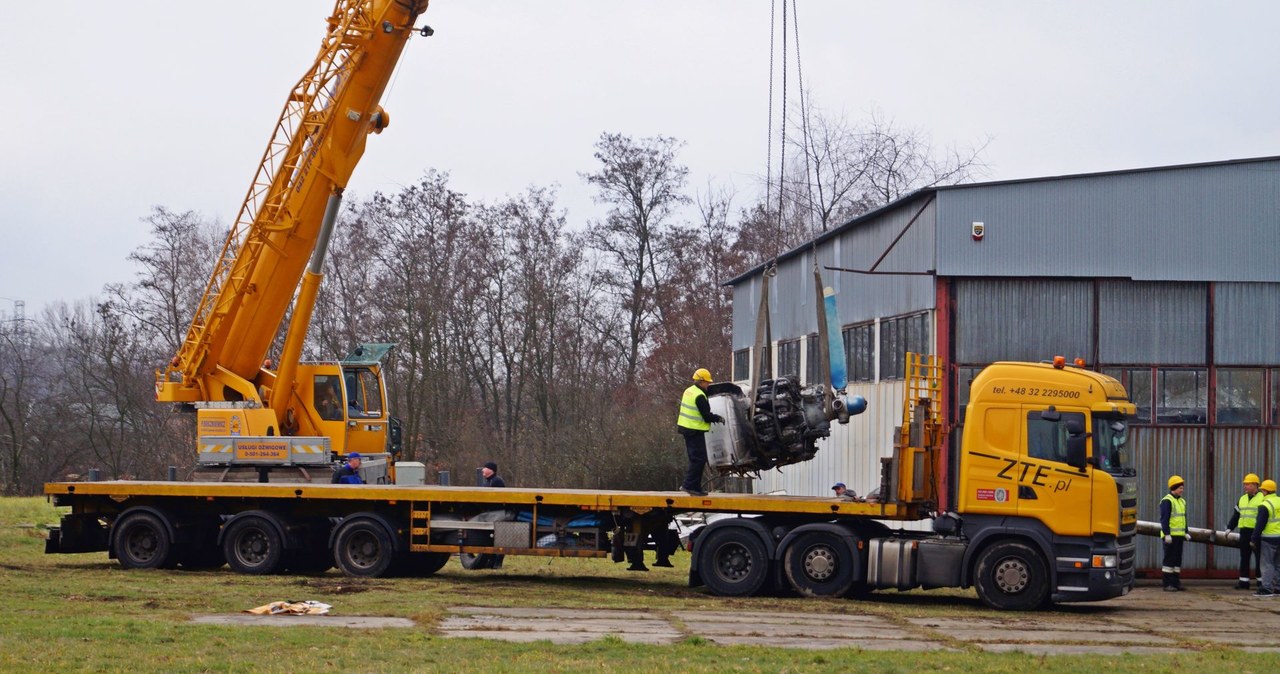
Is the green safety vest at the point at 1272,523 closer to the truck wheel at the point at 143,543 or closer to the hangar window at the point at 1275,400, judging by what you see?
the hangar window at the point at 1275,400

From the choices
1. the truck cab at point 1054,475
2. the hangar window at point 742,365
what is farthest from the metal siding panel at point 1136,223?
the hangar window at point 742,365

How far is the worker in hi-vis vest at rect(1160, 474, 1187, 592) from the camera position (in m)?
19.9

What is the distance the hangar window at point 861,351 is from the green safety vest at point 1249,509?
6657 mm

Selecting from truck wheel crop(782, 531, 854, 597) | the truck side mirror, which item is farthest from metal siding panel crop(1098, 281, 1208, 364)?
truck wheel crop(782, 531, 854, 597)

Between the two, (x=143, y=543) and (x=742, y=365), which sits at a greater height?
(x=742, y=365)

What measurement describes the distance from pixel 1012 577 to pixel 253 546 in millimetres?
10193

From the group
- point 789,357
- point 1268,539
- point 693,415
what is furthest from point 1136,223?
point 789,357

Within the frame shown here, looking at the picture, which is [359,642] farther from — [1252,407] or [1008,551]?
[1252,407]

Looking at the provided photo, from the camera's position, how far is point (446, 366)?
161ft

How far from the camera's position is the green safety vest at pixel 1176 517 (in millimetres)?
19906

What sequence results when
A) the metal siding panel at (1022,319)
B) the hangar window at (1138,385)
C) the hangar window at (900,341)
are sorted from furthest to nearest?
the hangar window at (900,341), the hangar window at (1138,385), the metal siding panel at (1022,319)

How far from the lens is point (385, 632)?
12.6 metres

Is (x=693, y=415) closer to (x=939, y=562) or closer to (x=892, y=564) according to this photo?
(x=892, y=564)

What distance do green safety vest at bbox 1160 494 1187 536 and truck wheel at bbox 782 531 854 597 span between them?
638cm
